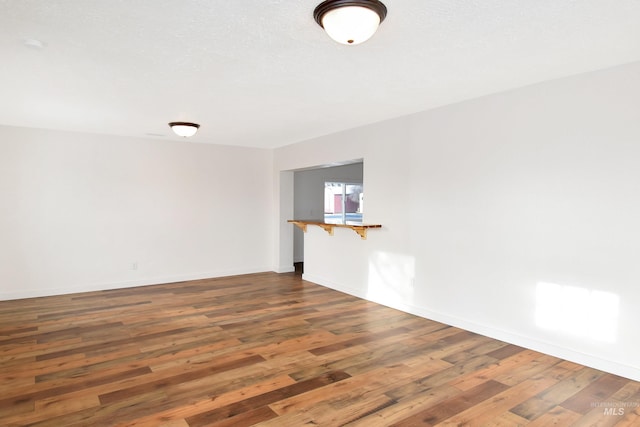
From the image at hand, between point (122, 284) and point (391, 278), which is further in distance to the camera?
point (122, 284)

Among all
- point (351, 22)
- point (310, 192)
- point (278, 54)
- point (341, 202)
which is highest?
point (278, 54)

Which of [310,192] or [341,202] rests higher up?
[310,192]

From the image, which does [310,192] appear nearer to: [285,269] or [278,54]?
[285,269]

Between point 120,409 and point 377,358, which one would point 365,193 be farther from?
point 120,409

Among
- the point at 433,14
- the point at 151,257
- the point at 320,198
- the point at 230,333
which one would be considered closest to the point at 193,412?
the point at 230,333

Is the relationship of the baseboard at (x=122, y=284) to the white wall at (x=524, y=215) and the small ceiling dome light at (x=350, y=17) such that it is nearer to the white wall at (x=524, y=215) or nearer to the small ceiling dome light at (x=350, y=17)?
the white wall at (x=524, y=215)

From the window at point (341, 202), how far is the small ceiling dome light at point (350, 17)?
6.50 metres

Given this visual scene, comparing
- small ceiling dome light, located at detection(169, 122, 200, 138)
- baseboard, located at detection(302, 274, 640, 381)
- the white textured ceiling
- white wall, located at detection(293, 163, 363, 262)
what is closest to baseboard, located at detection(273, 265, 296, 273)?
white wall, located at detection(293, 163, 363, 262)

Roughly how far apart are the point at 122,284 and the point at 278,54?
475 centimetres

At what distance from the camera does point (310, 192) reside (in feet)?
26.6

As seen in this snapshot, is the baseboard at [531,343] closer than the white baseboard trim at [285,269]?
Yes

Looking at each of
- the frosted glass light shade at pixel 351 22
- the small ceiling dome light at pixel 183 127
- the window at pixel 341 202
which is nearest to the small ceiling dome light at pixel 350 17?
the frosted glass light shade at pixel 351 22

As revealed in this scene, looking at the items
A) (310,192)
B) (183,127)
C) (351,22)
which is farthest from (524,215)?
(310,192)

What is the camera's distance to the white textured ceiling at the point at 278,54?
2.07 m
